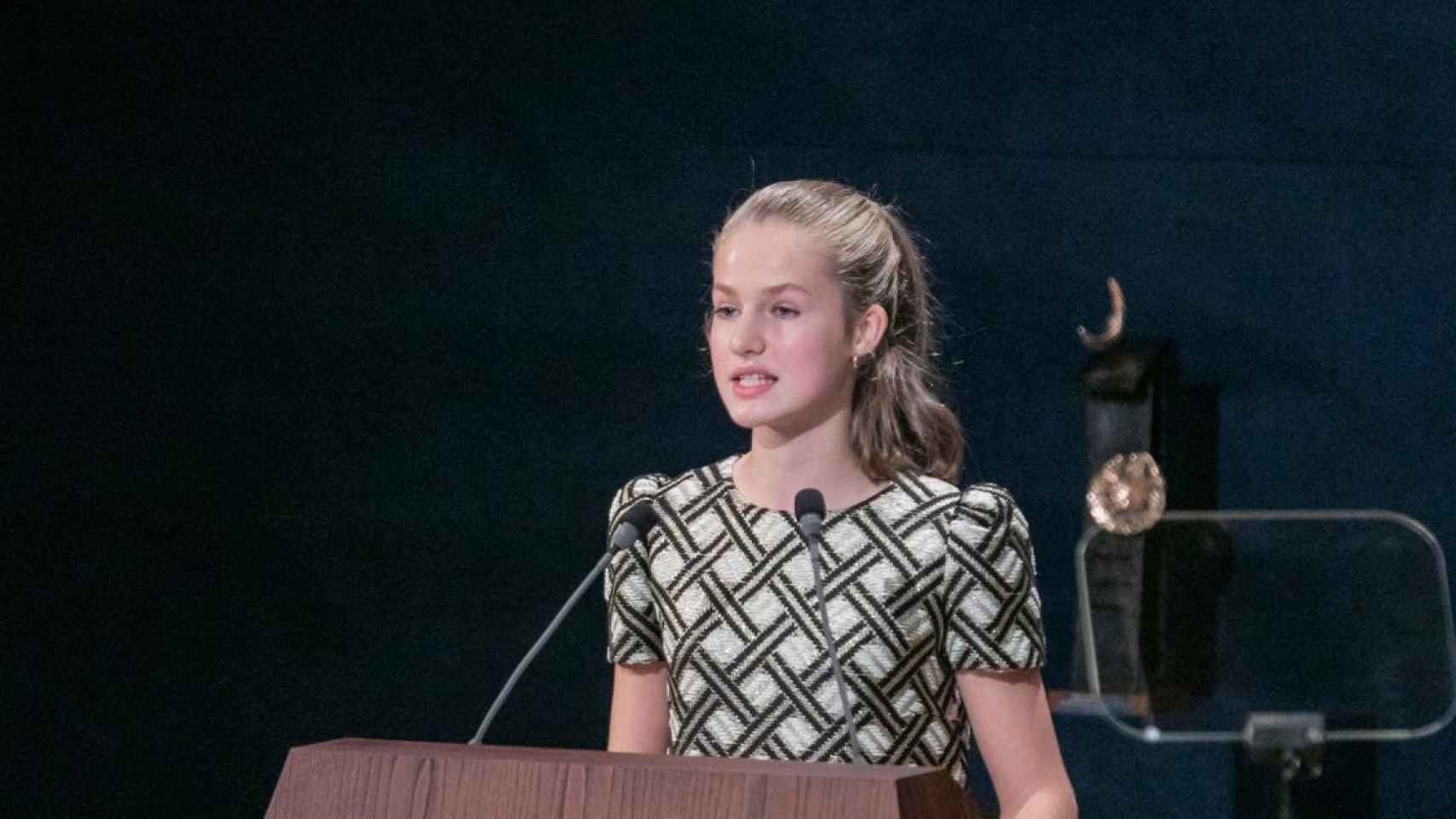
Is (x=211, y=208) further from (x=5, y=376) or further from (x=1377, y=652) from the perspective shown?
(x=1377, y=652)

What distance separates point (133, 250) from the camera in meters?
3.45

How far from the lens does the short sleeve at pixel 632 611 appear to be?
2.12 m

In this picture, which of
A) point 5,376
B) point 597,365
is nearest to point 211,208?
point 5,376

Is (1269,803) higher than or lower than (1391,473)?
lower

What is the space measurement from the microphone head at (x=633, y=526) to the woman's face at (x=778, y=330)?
20cm

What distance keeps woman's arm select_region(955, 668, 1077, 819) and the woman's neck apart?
22cm

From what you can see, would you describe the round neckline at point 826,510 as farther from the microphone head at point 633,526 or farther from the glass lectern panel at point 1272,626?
the glass lectern panel at point 1272,626

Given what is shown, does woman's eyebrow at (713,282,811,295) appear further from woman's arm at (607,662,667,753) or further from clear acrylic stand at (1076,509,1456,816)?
clear acrylic stand at (1076,509,1456,816)

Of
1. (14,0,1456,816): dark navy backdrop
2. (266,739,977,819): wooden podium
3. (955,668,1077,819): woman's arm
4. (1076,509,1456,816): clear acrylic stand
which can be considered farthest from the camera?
(14,0,1456,816): dark navy backdrop

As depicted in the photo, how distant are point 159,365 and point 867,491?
5.89ft

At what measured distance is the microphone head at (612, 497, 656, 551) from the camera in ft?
5.76

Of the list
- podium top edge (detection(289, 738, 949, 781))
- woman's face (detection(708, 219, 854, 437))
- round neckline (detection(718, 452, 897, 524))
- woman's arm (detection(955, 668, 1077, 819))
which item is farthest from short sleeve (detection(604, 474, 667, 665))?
podium top edge (detection(289, 738, 949, 781))

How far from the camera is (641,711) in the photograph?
2.10m

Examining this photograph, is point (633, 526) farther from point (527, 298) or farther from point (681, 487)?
point (527, 298)
